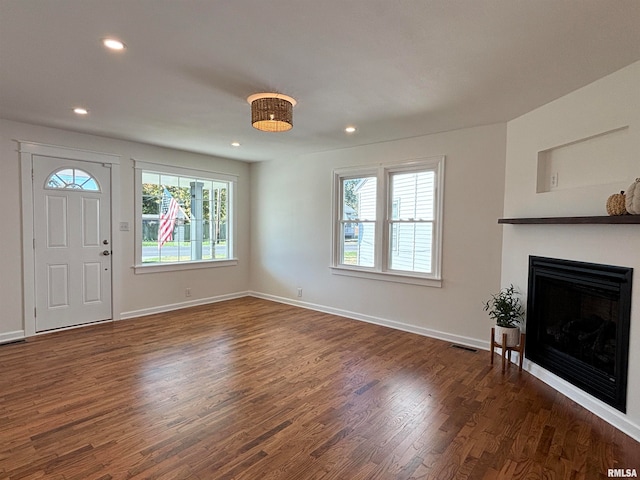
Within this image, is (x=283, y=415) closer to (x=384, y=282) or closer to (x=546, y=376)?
(x=546, y=376)

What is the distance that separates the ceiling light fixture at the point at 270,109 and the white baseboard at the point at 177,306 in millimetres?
3621

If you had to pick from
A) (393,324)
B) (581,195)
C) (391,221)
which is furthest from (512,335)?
(391,221)

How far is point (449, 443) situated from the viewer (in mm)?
2230

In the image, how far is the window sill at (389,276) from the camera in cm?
438

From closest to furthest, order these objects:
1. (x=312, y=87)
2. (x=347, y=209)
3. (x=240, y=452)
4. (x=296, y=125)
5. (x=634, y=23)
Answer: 1. (x=634, y=23)
2. (x=240, y=452)
3. (x=312, y=87)
4. (x=296, y=125)
5. (x=347, y=209)

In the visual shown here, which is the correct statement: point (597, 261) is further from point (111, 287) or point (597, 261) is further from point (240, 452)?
point (111, 287)

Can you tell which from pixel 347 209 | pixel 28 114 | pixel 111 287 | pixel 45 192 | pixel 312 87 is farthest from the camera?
pixel 347 209

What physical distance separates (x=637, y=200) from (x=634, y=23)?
1.02 meters

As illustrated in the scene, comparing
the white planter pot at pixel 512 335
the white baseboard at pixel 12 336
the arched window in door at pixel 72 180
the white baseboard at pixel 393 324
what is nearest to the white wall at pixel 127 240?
the white baseboard at pixel 12 336

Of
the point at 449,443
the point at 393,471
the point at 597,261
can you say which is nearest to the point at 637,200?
the point at 597,261

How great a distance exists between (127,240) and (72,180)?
3.35 ft

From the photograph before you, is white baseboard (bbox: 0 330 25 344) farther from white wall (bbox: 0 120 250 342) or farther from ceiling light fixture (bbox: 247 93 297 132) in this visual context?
ceiling light fixture (bbox: 247 93 297 132)

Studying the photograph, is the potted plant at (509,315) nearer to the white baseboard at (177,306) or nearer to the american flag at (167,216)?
the white baseboard at (177,306)

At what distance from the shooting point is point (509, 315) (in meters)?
3.45
